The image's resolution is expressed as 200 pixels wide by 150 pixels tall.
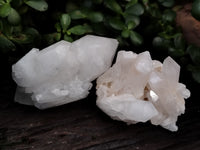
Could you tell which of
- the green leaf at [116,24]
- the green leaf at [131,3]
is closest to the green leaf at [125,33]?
the green leaf at [116,24]

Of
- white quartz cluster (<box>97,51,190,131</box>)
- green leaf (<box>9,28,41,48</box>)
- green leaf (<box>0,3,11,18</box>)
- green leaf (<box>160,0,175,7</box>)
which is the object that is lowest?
white quartz cluster (<box>97,51,190,131</box>)

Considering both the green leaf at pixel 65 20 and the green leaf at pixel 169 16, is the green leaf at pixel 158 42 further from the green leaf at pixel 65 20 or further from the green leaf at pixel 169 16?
the green leaf at pixel 65 20

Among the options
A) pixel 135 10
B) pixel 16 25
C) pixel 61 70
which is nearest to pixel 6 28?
pixel 16 25

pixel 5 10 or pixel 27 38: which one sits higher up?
pixel 5 10

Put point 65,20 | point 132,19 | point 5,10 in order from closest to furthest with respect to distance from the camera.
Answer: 1. point 5,10
2. point 65,20
3. point 132,19

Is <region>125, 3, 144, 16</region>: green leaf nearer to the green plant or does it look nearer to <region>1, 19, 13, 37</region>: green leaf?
the green plant

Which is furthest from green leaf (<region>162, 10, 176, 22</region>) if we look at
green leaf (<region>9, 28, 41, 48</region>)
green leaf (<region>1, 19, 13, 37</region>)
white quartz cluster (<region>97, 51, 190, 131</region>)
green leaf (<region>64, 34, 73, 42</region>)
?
green leaf (<region>1, 19, 13, 37</region>)

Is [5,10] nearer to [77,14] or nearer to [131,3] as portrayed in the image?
[77,14]
